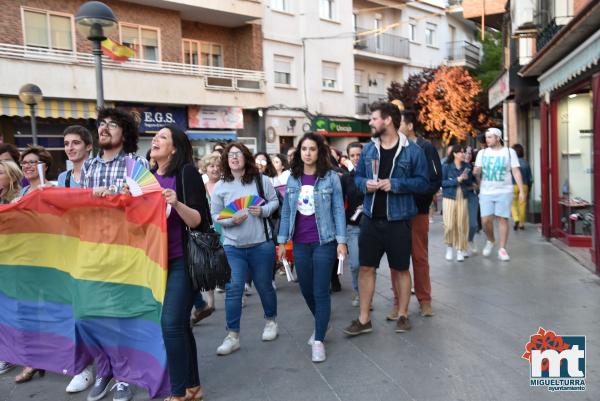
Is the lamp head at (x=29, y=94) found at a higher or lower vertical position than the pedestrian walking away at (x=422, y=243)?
Result: higher

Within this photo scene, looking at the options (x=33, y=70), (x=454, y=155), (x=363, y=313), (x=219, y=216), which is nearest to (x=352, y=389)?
(x=363, y=313)

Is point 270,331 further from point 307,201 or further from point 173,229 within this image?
point 173,229

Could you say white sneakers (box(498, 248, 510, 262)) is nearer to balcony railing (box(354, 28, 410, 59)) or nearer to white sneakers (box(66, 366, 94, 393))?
white sneakers (box(66, 366, 94, 393))

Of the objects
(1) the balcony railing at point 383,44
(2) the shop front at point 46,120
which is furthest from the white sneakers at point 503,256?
(1) the balcony railing at point 383,44

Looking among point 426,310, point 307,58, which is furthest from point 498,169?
point 307,58

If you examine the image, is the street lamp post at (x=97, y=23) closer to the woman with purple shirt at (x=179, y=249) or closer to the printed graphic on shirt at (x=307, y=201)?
the printed graphic on shirt at (x=307, y=201)

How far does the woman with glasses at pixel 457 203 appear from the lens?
8.98m

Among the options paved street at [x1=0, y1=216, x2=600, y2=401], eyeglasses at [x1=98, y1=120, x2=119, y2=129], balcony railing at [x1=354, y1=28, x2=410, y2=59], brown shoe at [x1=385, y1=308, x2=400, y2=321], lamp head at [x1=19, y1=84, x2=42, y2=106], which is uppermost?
balcony railing at [x1=354, y1=28, x2=410, y2=59]

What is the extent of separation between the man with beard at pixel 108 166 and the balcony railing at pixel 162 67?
1343 cm

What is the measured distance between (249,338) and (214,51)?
19447 millimetres

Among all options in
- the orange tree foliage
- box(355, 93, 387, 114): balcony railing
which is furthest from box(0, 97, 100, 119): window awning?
the orange tree foliage

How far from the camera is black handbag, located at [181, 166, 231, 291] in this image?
3.81 meters

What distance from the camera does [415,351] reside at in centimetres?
485

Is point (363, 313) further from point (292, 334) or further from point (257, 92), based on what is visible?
point (257, 92)
